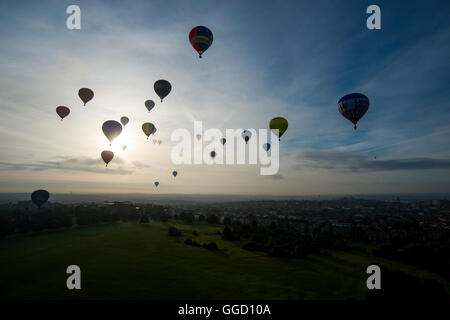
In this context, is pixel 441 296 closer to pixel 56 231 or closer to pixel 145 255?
pixel 145 255

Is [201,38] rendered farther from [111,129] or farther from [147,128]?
[147,128]

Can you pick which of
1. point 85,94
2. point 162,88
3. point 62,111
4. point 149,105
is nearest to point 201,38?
point 162,88

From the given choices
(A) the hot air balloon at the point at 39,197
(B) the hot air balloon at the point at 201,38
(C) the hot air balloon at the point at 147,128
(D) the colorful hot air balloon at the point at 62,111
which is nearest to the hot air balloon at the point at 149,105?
(C) the hot air balloon at the point at 147,128

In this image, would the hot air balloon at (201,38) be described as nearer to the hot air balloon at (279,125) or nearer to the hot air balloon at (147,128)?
the hot air balloon at (279,125)

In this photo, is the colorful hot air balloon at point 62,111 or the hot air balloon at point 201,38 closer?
the hot air balloon at point 201,38

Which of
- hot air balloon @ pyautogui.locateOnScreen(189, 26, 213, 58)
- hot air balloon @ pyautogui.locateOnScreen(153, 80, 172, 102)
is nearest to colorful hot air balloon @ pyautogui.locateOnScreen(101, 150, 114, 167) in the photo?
hot air balloon @ pyautogui.locateOnScreen(153, 80, 172, 102)

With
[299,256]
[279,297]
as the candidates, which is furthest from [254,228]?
[279,297]
